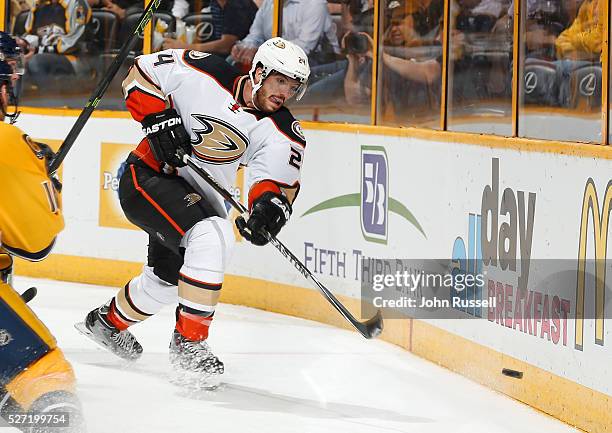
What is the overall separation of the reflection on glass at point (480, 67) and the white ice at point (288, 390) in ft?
3.38

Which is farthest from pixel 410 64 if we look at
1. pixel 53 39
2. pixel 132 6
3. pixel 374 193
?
pixel 53 39

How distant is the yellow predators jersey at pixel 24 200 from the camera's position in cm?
241

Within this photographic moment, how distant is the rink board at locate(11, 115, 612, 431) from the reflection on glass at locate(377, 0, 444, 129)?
0.48ft

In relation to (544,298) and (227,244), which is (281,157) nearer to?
(227,244)

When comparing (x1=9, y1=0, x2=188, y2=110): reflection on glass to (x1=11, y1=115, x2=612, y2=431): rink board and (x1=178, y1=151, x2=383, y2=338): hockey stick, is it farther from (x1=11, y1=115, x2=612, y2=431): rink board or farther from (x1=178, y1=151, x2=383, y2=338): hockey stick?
(x1=178, y1=151, x2=383, y2=338): hockey stick

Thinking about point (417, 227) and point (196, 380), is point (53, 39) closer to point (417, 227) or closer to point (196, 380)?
point (417, 227)

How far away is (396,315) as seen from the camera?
Result: 5.52 meters

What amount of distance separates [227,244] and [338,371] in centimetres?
87

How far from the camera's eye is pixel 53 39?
7406 millimetres

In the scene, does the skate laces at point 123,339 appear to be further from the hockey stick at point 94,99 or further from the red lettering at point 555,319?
the red lettering at point 555,319

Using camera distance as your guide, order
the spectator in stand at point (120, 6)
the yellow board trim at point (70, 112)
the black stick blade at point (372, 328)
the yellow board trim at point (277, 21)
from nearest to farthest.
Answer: the black stick blade at point (372, 328)
the yellow board trim at point (277, 21)
the yellow board trim at point (70, 112)
the spectator in stand at point (120, 6)

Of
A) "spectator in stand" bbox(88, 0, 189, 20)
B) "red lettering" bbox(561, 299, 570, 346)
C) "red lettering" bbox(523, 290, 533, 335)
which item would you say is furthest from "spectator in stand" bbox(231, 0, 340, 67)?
"red lettering" bbox(561, 299, 570, 346)

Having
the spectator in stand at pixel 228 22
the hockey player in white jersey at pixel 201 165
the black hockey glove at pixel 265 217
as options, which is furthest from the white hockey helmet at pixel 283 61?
the spectator in stand at pixel 228 22

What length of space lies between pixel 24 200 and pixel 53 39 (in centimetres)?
517
